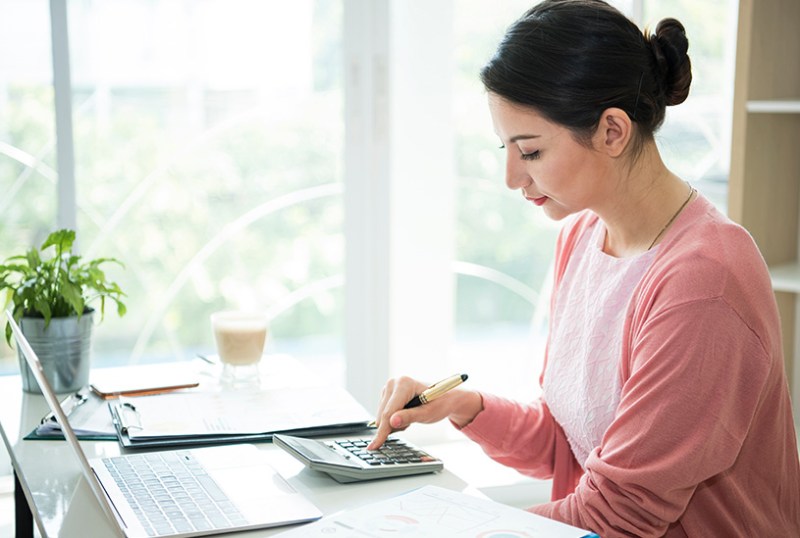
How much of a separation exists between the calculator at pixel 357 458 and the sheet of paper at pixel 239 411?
0.11 meters

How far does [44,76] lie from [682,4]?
180 centimetres

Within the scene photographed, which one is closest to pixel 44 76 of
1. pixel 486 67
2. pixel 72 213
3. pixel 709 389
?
pixel 72 213

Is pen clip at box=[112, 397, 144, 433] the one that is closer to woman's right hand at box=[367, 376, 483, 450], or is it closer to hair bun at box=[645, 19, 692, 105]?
woman's right hand at box=[367, 376, 483, 450]

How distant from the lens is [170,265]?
2.71m

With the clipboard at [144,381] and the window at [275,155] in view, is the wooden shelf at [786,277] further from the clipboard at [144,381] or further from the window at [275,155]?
the clipboard at [144,381]

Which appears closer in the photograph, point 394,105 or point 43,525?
point 43,525

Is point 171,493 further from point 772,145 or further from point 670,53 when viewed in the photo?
point 772,145

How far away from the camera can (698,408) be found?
3.93ft

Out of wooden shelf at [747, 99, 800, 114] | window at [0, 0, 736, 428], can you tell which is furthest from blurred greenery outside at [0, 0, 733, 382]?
wooden shelf at [747, 99, 800, 114]

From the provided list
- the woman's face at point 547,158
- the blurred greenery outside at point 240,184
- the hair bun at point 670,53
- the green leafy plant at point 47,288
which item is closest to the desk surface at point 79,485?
the green leafy plant at point 47,288

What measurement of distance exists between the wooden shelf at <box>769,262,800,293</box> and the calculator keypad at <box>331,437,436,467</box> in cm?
125

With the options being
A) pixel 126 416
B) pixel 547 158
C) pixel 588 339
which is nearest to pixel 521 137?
pixel 547 158

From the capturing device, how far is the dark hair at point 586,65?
1330 mm

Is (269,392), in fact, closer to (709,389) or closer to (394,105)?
(709,389)
